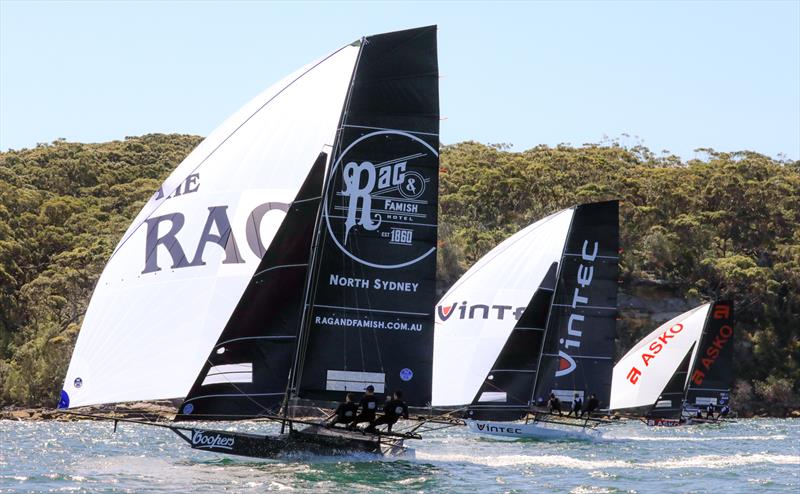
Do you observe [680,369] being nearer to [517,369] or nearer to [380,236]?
[517,369]

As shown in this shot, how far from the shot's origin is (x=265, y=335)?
1933cm

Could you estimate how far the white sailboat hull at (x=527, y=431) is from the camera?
1166 inches

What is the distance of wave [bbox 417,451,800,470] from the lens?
22.8 meters

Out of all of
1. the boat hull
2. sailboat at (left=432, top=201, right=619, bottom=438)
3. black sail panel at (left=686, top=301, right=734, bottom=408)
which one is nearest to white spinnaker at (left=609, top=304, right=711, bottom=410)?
black sail panel at (left=686, top=301, right=734, bottom=408)

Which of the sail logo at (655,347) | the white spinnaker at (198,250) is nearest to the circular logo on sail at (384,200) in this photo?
the white spinnaker at (198,250)

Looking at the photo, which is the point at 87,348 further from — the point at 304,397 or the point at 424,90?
the point at 424,90

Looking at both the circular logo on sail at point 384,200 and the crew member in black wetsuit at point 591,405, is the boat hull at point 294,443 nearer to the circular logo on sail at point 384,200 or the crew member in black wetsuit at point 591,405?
the circular logo on sail at point 384,200

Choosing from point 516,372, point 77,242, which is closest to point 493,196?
point 77,242

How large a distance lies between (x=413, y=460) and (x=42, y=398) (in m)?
29.3

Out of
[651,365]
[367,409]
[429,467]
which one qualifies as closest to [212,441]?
[367,409]

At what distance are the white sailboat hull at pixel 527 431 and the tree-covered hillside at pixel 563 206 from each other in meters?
22.1

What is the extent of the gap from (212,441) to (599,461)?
8886 millimetres

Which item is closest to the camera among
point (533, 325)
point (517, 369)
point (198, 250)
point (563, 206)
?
point (198, 250)

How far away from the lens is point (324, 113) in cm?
1994
